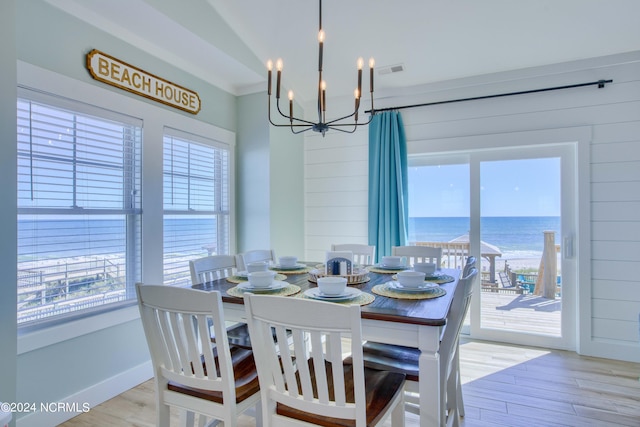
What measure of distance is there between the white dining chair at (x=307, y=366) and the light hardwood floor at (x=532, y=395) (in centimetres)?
100

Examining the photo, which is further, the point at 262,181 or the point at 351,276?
the point at 262,181

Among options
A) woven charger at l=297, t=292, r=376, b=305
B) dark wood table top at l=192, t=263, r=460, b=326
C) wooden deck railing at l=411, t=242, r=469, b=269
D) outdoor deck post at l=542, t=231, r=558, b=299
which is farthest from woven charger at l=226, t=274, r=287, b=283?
outdoor deck post at l=542, t=231, r=558, b=299

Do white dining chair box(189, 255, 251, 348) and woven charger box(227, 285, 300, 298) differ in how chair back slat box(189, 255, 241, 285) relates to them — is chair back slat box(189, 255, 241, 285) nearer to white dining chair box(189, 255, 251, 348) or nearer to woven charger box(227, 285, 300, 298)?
white dining chair box(189, 255, 251, 348)

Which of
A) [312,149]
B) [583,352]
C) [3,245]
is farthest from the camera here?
[312,149]

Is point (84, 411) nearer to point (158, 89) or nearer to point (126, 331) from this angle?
point (126, 331)

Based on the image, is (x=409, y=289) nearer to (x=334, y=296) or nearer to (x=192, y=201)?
(x=334, y=296)

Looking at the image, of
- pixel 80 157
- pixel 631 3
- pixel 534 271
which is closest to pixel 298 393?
pixel 80 157

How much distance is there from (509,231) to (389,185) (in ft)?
4.09

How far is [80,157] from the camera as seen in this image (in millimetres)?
2266

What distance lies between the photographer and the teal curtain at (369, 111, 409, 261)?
3490 mm

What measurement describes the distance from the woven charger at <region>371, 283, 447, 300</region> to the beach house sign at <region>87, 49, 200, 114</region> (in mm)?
2310

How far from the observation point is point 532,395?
237 centimetres

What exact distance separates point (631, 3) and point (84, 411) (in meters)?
4.78

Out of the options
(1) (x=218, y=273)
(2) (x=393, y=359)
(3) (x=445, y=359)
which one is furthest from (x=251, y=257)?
(3) (x=445, y=359)
